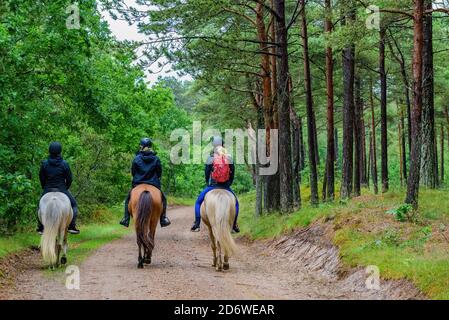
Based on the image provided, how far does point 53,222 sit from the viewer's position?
11.7 meters

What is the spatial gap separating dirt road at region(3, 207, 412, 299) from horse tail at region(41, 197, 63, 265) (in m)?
0.40

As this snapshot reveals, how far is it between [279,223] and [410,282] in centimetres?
957

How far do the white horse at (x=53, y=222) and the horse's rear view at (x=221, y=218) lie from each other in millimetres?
3045

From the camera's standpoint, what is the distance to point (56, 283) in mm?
9859

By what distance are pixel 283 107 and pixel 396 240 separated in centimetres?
825

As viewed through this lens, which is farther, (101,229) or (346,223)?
(101,229)

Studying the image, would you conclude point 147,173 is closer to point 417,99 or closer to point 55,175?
point 55,175

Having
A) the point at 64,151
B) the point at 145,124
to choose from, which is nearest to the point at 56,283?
the point at 64,151

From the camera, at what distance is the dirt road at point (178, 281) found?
28.6ft

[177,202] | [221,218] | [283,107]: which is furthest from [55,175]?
[177,202]

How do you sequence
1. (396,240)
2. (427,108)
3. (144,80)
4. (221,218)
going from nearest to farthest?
(396,240)
(221,218)
(427,108)
(144,80)

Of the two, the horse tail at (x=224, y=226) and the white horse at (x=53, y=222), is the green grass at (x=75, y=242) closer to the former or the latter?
the white horse at (x=53, y=222)

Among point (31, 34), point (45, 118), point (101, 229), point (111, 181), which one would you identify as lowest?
point (101, 229)
